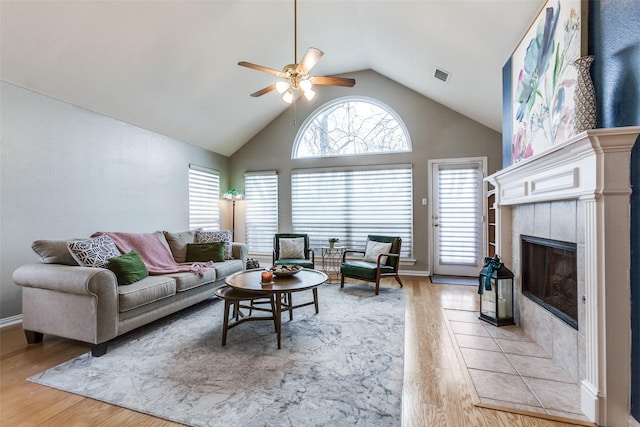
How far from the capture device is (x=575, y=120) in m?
1.81

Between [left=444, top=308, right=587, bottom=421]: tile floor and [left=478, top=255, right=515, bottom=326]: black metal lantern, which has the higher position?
[left=478, top=255, right=515, bottom=326]: black metal lantern

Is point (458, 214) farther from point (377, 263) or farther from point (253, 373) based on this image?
point (253, 373)

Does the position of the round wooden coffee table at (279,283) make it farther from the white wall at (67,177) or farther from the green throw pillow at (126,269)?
the white wall at (67,177)

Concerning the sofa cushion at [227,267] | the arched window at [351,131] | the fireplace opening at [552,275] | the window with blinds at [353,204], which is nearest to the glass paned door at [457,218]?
the window with blinds at [353,204]

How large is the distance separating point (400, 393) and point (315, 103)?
17.1ft

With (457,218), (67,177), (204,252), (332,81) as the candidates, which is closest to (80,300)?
(204,252)

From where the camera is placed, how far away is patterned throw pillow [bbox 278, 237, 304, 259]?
15.7 ft

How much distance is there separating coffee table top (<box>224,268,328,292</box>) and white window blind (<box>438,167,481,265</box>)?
3.02 meters

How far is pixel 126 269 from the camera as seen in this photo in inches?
108

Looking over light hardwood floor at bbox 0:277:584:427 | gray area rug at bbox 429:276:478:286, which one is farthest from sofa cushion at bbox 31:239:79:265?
gray area rug at bbox 429:276:478:286

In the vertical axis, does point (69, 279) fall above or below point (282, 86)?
below

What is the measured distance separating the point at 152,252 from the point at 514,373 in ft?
12.5

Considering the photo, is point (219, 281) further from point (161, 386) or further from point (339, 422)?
point (339, 422)

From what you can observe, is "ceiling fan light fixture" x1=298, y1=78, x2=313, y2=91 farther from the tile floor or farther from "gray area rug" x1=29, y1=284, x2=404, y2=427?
the tile floor
